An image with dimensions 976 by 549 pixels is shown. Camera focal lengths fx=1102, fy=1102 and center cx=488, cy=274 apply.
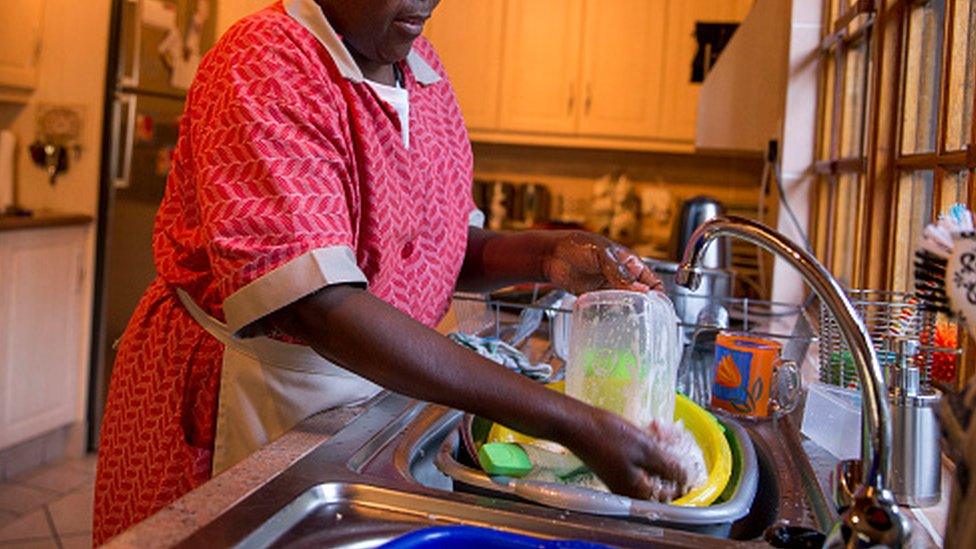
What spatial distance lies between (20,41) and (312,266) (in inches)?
121

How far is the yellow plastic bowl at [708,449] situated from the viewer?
1.04 m

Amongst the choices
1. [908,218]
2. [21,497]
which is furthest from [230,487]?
[21,497]

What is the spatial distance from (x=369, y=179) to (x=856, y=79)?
1501 mm

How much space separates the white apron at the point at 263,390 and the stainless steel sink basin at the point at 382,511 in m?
0.11

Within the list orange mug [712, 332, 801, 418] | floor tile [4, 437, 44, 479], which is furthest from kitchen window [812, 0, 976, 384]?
floor tile [4, 437, 44, 479]

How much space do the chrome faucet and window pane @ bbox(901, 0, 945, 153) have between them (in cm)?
76

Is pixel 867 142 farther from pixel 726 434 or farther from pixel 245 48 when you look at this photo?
pixel 245 48

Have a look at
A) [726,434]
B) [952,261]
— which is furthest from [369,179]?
[952,261]

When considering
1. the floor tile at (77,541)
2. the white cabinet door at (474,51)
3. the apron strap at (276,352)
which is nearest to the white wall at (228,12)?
the white cabinet door at (474,51)

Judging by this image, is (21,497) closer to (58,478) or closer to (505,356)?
(58,478)

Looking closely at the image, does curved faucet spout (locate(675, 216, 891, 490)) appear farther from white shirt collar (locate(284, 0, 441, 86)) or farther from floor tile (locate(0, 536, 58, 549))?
floor tile (locate(0, 536, 58, 549))

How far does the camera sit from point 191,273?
121cm

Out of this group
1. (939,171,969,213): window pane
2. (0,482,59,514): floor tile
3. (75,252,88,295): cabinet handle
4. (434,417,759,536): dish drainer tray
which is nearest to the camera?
(434,417,759,536): dish drainer tray

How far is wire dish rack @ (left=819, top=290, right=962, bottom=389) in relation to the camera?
42.6 inches
